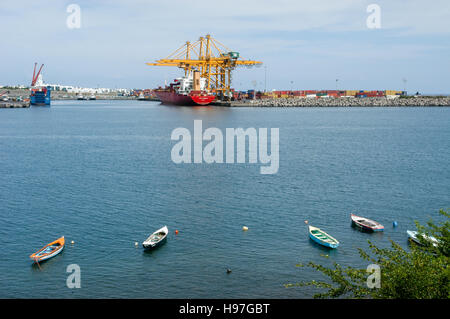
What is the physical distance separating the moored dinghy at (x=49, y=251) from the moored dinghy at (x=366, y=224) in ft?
65.0

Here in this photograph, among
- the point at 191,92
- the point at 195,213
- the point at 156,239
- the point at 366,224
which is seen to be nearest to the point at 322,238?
the point at 366,224

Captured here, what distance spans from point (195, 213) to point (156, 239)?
7.01m

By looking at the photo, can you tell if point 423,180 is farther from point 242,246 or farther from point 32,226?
point 32,226

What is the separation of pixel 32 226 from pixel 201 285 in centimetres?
1531

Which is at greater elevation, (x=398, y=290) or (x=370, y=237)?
(x=398, y=290)

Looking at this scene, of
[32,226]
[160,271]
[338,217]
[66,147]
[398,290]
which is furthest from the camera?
[66,147]

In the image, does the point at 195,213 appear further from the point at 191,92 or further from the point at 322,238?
the point at 191,92

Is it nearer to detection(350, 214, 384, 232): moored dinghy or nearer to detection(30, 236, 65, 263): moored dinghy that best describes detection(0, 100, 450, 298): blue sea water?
detection(30, 236, 65, 263): moored dinghy

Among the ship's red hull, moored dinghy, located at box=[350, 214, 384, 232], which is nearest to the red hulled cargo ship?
the ship's red hull

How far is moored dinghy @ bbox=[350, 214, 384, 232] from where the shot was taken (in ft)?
96.8
